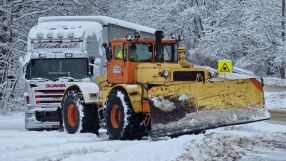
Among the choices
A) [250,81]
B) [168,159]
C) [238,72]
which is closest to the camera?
[168,159]

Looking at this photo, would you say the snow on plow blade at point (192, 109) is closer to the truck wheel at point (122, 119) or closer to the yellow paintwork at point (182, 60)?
the truck wheel at point (122, 119)

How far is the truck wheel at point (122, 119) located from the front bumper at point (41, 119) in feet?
12.5

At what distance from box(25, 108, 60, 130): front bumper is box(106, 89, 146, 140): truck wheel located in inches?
150

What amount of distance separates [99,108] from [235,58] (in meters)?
30.9

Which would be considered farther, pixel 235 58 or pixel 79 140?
pixel 235 58

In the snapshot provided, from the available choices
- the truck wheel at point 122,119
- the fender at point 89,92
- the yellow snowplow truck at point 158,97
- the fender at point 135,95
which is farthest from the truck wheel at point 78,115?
the fender at point 135,95

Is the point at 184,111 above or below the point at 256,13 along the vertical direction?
below

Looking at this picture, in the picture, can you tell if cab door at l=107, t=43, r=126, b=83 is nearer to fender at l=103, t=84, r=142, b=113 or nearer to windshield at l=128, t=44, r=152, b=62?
windshield at l=128, t=44, r=152, b=62

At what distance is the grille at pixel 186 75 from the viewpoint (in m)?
13.2

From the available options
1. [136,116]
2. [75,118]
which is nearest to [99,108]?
[75,118]

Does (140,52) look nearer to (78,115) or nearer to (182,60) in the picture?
(182,60)

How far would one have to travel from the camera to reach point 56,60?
17172 mm

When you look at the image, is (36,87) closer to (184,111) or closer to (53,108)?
(53,108)

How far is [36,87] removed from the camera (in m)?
16.8
